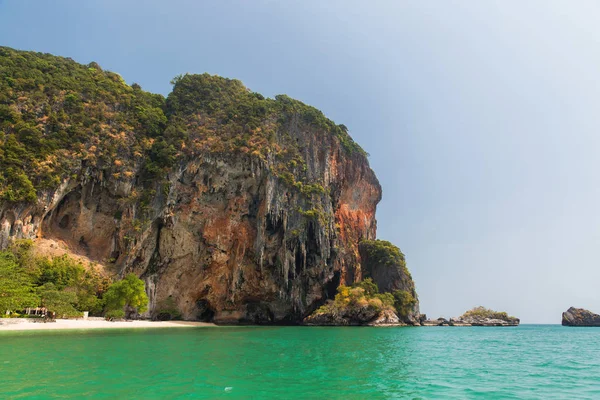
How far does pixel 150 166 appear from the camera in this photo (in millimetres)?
53906

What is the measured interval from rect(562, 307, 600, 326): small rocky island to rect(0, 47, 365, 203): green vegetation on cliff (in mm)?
95498

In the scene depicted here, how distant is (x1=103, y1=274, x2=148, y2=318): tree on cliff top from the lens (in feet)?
135

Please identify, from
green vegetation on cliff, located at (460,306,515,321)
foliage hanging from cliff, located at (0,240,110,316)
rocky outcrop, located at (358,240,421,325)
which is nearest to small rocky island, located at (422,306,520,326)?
green vegetation on cliff, located at (460,306,515,321)

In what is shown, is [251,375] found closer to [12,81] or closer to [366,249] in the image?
[12,81]

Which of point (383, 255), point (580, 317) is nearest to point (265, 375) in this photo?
point (383, 255)

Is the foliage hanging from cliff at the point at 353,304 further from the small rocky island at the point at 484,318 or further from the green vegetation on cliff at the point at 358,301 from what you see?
the small rocky island at the point at 484,318

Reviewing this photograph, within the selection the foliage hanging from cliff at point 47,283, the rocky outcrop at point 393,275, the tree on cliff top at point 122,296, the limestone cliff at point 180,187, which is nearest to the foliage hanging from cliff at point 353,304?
the limestone cliff at point 180,187

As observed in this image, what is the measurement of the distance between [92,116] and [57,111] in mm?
4369

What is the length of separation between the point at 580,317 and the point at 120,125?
430 ft

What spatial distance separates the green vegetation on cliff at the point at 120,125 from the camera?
43.6 m

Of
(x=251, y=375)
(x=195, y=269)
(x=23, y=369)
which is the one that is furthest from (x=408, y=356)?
(x=195, y=269)

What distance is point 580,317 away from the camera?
103750 mm

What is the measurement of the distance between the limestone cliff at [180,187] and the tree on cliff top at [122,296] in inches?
221

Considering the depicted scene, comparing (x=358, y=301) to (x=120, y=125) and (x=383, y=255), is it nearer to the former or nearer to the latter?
(x=383, y=255)
